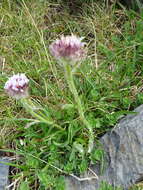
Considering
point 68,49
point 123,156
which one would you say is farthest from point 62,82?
point 68,49

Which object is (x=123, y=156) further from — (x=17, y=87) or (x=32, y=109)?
(x=17, y=87)

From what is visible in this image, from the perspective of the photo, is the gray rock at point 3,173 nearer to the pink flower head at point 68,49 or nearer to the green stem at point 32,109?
the green stem at point 32,109

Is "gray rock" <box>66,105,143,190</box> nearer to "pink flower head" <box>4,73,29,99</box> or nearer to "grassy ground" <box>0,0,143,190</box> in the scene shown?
"grassy ground" <box>0,0,143,190</box>

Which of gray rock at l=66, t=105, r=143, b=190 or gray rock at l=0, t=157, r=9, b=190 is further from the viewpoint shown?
gray rock at l=0, t=157, r=9, b=190

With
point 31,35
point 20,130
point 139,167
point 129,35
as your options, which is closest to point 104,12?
point 129,35

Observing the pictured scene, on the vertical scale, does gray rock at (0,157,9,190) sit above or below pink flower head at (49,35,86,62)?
below

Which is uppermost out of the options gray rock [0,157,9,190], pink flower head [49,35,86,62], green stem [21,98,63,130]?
pink flower head [49,35,86,62]

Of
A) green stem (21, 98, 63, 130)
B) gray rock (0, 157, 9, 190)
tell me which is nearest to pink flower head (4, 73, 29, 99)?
green stem (21, 98, 63, 130)
